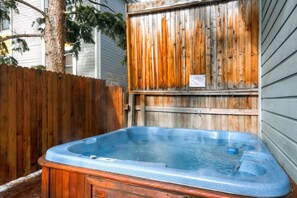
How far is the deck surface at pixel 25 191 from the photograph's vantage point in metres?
2.23

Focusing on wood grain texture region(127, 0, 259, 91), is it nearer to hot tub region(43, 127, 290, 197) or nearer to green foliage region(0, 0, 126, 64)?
hot tub region(43, 127, 290, 197)

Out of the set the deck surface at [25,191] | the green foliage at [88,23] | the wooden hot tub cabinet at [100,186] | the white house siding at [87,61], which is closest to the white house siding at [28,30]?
the green foliage at [88,23]

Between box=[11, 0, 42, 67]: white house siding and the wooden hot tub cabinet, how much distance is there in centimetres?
659

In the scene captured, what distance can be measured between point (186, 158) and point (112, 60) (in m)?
5.45

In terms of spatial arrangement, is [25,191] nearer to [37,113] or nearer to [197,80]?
[37,113]

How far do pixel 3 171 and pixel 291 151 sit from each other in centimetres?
291

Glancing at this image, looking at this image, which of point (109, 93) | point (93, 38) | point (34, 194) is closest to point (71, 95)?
point (109, 93)

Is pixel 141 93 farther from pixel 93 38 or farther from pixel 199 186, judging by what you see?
pixel 93 38

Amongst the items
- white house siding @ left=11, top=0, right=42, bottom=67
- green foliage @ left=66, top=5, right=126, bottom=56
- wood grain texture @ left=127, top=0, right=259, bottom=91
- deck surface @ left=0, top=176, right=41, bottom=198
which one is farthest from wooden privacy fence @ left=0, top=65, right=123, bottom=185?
white house siding @ left=11, top=0, right=42, bottom=67

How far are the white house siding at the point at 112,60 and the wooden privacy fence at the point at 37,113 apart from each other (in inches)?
110

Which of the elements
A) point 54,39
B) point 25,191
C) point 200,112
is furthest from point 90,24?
point 25,191

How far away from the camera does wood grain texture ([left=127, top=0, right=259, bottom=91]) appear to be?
132 inches

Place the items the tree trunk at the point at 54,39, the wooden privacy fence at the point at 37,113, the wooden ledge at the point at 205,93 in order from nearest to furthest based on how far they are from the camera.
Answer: the wooden privacy fence at the point at 37,113 → the wooden ledge at the point at 205,93 → the tree trunk at the point at 54,39

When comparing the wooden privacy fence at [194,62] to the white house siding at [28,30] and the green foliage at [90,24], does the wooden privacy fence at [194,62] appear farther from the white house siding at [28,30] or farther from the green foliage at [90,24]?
the white house siding at [28,30]
